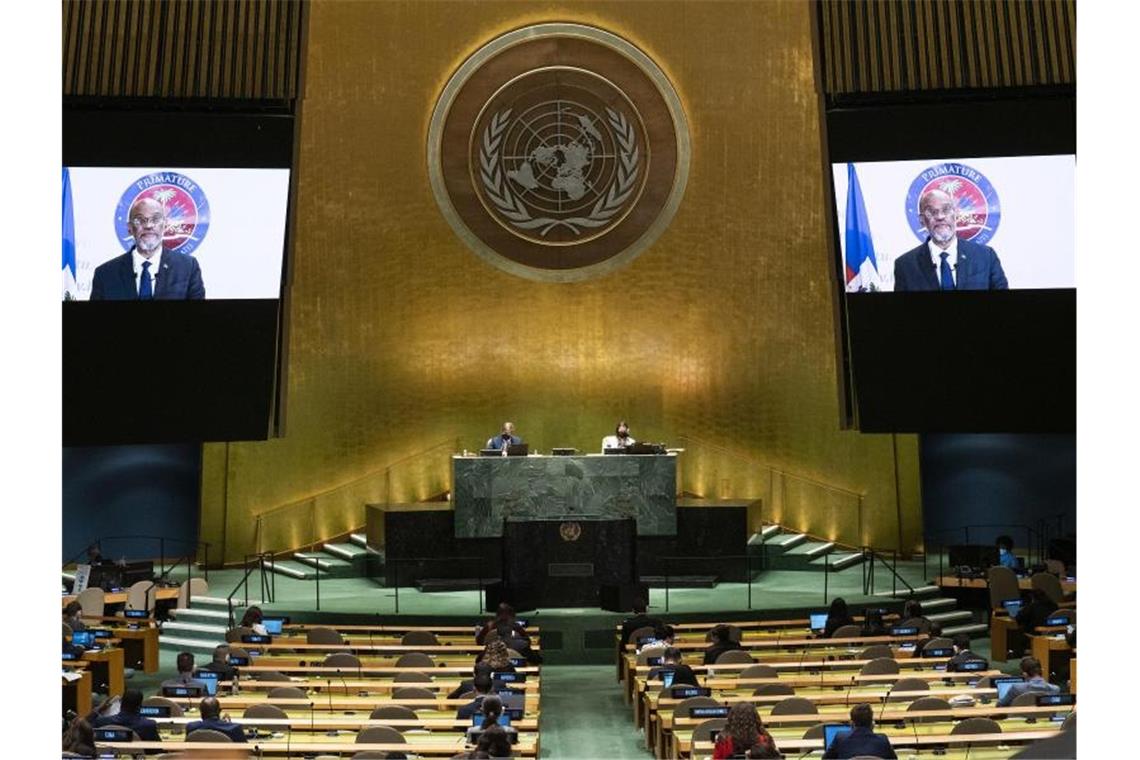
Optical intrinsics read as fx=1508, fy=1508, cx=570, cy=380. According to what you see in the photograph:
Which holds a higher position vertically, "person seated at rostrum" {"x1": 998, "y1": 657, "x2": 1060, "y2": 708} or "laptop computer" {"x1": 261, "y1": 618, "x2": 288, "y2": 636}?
"laptop computer" {"x1": 261, "y1": 618, "x2": 288, "y2": 636}

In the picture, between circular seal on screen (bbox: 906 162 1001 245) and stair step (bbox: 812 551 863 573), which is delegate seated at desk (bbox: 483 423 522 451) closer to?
stair step (bbox: 812 551 863 573)

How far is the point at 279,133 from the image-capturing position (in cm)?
1625

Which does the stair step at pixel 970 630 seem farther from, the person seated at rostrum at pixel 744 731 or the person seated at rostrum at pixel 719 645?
the person seated at rostrum at pixel 744 731

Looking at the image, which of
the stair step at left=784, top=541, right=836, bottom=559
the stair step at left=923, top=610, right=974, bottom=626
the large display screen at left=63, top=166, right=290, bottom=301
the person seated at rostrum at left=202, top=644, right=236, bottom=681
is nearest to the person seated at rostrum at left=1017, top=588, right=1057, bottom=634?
the stair step at left=923, top=610, right=974, bottom=626

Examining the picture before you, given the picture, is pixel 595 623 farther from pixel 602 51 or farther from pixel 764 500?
pixel 602 51

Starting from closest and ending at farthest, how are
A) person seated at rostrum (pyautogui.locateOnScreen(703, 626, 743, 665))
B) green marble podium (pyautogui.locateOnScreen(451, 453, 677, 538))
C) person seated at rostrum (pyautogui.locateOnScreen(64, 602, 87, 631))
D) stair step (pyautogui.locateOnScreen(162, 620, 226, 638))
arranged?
person seated at rostrum (pyautogui.locateOnScreen(703, 626, 743, 665)) → person seated at rostrum (pyautogui.locateOnScreen(64, 602, 87, 631)) → stair step (pyautogui.locateOnScreen(162, 620, 226, 638)) → green marble podium (pyautogui.locateOnScreen(451, 453, 677, 538))

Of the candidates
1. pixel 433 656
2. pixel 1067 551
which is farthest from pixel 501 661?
pixel 1067 551

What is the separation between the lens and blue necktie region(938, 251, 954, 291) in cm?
1631

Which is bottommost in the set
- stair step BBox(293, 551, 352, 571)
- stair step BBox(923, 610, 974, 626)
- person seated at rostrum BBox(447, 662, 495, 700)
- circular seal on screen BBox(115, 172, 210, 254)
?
stair step BBox(923, 610, 974, 626)

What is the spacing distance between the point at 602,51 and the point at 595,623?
8524 mm

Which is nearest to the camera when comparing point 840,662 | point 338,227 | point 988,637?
point 840,662

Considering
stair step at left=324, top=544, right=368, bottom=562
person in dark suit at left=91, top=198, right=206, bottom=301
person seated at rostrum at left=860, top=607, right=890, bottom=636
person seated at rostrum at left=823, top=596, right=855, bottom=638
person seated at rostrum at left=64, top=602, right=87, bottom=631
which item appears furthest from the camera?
stair step at left=324, top=544, right=368, bottom=562

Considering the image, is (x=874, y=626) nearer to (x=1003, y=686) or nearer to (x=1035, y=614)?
(x=1035, y=614)

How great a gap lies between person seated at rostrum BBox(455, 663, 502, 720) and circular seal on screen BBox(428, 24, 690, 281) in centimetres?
1089
